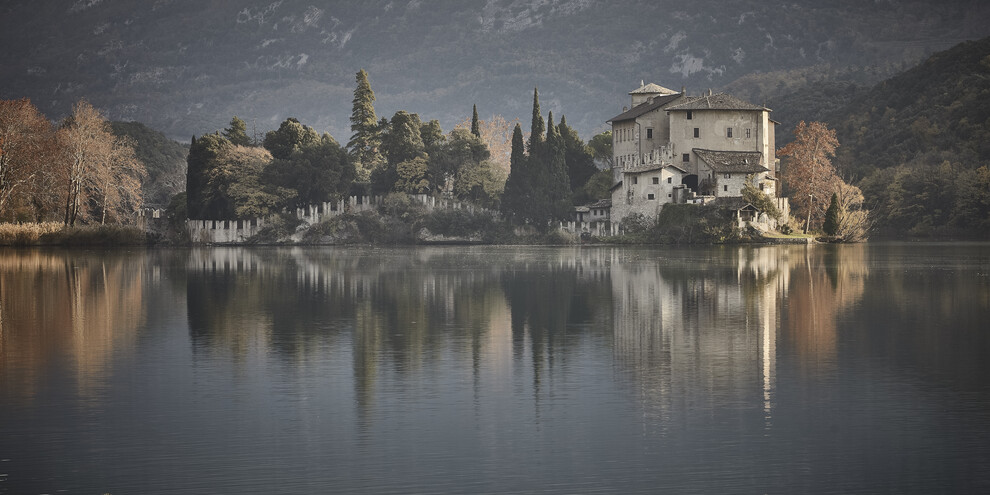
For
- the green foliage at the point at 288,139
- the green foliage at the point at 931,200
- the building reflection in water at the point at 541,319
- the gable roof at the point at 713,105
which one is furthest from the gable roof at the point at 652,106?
the building reflection in water at the point at 541,319

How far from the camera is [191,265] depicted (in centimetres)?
4869

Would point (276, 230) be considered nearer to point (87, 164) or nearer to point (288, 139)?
point (288, 139)

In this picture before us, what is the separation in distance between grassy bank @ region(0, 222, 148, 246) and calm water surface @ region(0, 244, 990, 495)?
112ft

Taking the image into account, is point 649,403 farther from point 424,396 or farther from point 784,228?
point 784,228

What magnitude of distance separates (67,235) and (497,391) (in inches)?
2200

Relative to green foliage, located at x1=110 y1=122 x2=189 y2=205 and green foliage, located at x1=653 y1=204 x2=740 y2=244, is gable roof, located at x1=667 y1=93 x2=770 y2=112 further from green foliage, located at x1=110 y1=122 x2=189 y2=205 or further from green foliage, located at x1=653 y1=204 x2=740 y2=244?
green foliage, located at x1=110 y1=122 x2=189 y2=205

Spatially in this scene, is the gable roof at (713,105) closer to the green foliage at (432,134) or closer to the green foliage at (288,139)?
the green foliage at (432,134)

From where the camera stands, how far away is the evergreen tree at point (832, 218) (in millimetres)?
70125

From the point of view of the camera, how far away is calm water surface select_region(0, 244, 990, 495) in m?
11.7

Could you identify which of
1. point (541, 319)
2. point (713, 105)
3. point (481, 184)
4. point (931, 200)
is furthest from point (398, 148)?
point (541, 319)

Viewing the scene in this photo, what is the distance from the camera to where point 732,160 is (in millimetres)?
73562

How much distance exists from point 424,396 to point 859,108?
335 feet

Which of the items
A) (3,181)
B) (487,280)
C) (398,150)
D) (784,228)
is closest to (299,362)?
(487,280)

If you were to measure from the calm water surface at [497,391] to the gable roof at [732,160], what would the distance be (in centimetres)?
4079
